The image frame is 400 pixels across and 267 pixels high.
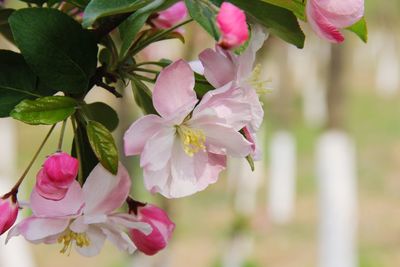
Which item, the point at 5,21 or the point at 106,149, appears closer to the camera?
the point at 106,149

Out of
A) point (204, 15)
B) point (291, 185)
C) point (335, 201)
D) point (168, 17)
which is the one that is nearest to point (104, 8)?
point (204, 15)

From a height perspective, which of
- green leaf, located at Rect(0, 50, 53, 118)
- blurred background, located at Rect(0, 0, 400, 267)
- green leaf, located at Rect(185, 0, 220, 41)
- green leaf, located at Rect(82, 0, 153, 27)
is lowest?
blurred background, located at Rect(0, 0, 400, 267)

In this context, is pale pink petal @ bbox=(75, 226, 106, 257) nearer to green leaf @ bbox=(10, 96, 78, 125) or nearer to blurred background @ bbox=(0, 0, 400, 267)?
green leaf @ bbox=(10, 96, 78, 125)

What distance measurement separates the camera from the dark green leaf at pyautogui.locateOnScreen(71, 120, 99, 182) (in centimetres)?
79

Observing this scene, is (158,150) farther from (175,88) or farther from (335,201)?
(335,201)

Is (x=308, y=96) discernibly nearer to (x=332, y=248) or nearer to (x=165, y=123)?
(x=332, y=248)

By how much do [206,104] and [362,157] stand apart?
17.9 meters

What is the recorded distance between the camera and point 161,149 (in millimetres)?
738

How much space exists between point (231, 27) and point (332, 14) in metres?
0.16

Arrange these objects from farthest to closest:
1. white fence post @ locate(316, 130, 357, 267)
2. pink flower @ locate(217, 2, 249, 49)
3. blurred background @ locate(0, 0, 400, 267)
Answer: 1. white fence post @ locate(316, 130, 357, 267)
2. blurred background @ locate(0, 0, 400, 267)
3. pink flower @ locate(217, 2, 249, 49)

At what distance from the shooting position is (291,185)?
1427cm

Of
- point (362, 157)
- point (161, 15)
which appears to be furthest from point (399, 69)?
point (161, 15)

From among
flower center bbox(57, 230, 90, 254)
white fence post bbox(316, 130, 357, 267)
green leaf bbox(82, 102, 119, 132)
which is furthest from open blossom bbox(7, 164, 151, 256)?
white fence post bbox(316, 130, 357, 267)

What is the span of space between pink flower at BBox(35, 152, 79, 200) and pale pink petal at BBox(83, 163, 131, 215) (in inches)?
1.5
